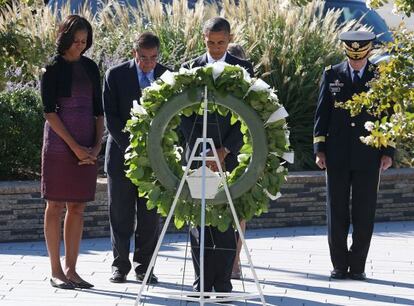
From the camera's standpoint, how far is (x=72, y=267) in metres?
8.55

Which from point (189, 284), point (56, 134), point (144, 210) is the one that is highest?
point (56, 134)

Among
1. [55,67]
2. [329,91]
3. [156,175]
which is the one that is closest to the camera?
[156,175]

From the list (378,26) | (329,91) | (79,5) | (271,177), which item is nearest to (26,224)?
(329,91)

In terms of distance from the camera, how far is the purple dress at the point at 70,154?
8.38 m

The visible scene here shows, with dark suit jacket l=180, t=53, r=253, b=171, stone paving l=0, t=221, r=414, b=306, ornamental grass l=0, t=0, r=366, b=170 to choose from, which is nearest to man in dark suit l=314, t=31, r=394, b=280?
stone paving l=0, t=221, r=414, b=306

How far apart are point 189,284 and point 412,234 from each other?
3009mm

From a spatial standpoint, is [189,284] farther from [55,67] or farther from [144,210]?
[55,67]

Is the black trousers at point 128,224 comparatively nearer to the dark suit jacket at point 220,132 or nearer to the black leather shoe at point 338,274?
the dark suit jacket at point 220,132

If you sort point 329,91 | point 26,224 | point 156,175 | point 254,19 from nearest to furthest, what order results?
point 156,175 → point 329,91 → point 26,224 → point 254,19

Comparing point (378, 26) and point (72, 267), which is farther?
point (378, 26)

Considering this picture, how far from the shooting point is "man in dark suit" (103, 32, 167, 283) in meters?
8.64

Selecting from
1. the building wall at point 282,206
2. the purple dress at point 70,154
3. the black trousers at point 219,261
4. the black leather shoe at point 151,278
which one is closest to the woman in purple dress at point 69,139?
the purple dress at point 70,154

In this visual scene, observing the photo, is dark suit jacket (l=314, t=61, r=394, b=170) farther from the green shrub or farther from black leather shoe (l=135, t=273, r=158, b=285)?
the green shrub

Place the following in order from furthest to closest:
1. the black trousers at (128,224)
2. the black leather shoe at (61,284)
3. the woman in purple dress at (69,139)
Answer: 1. the black trousers at (128,224)
2. the black leather shoe at (61,284)
3. the woman in purple dress at (69,139)
